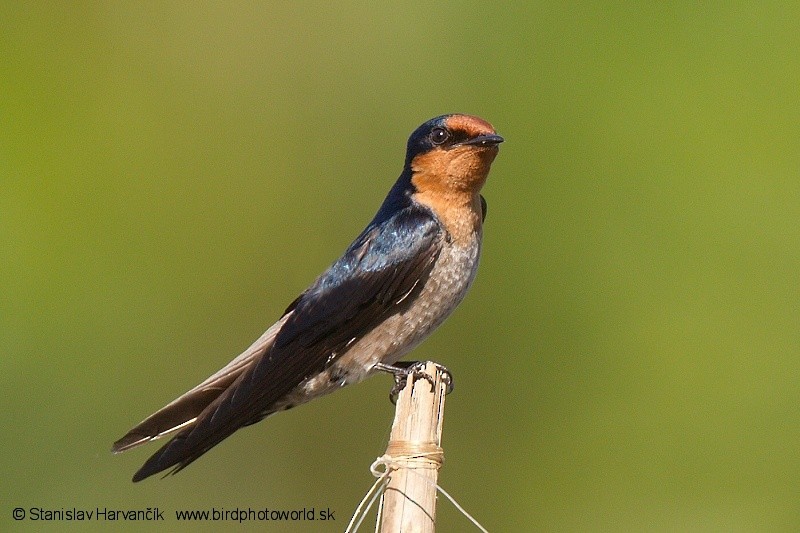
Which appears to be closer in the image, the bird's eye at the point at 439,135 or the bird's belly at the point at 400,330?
the bird's belly at the point at 400,330

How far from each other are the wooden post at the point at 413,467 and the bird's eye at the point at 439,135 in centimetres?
101

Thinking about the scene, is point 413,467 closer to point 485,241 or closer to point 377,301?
point 377,301

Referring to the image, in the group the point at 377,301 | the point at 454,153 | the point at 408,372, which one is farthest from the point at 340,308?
the point at 454,153

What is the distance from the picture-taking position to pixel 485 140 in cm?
321

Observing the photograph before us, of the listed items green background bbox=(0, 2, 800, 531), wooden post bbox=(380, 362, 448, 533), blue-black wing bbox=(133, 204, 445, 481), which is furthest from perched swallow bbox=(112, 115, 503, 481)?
green background bbox=(0, 2, 800, 531)

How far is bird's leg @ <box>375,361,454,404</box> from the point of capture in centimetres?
270

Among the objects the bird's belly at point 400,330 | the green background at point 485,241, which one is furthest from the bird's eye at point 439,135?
the green background at point 485,241

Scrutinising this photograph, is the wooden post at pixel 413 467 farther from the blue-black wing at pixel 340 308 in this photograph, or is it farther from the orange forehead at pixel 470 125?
the orange forehead at pixel 470 125

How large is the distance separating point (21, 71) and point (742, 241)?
393 centimetres

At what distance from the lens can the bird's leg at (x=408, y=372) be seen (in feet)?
8.86

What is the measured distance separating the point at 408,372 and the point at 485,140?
2.53 ft

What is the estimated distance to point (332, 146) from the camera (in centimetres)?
579

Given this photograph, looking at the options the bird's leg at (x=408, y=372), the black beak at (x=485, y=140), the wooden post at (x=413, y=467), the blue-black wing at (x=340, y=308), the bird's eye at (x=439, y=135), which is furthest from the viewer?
the bird's eye at (x=439, y=135)

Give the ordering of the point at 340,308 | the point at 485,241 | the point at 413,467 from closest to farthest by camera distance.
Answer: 1. the point at 413,467
2. the point at 340,308
3. the point at 485,241
